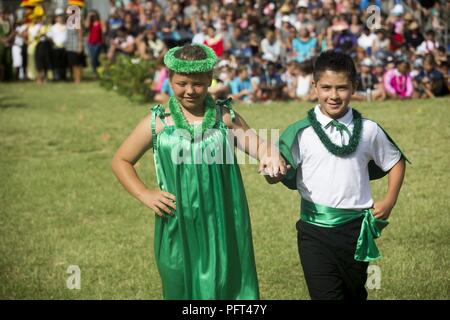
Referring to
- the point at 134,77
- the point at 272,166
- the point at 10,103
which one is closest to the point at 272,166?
the point at 272,166

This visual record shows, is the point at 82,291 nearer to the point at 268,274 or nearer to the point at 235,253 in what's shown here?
the point at 268,274

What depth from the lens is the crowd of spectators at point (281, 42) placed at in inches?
608

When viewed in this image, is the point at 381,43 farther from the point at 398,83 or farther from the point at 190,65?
the point at 190,65

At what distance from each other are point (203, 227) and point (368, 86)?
1180 centimetres

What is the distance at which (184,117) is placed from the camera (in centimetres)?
411

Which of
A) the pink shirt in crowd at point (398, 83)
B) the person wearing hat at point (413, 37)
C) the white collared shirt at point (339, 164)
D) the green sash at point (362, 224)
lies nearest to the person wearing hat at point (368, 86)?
the pink shirt in crowd at point (398, 83)

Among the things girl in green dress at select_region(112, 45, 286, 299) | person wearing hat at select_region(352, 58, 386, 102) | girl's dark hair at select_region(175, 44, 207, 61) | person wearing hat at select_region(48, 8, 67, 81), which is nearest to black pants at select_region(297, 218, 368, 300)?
girl in green dress at select_region(112, 45, 286, 299)

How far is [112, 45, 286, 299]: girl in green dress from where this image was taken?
4039mm

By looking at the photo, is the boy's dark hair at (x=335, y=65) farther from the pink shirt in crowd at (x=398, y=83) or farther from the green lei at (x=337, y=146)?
the pink shirt in crowd at (x=398, y=83)

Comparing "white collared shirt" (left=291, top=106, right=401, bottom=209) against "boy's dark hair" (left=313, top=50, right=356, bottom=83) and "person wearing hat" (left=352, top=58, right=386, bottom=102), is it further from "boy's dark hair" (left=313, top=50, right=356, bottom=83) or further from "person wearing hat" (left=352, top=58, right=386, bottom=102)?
"person wearing hat" (left=352, top=58, right=386, bottom=102)

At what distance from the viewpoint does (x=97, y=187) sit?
928 centimetres

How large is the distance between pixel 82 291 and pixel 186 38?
14950 mm

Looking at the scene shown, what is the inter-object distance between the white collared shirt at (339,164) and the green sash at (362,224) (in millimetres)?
Result: 33

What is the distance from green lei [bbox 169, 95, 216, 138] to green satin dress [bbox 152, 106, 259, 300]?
0.13ft
